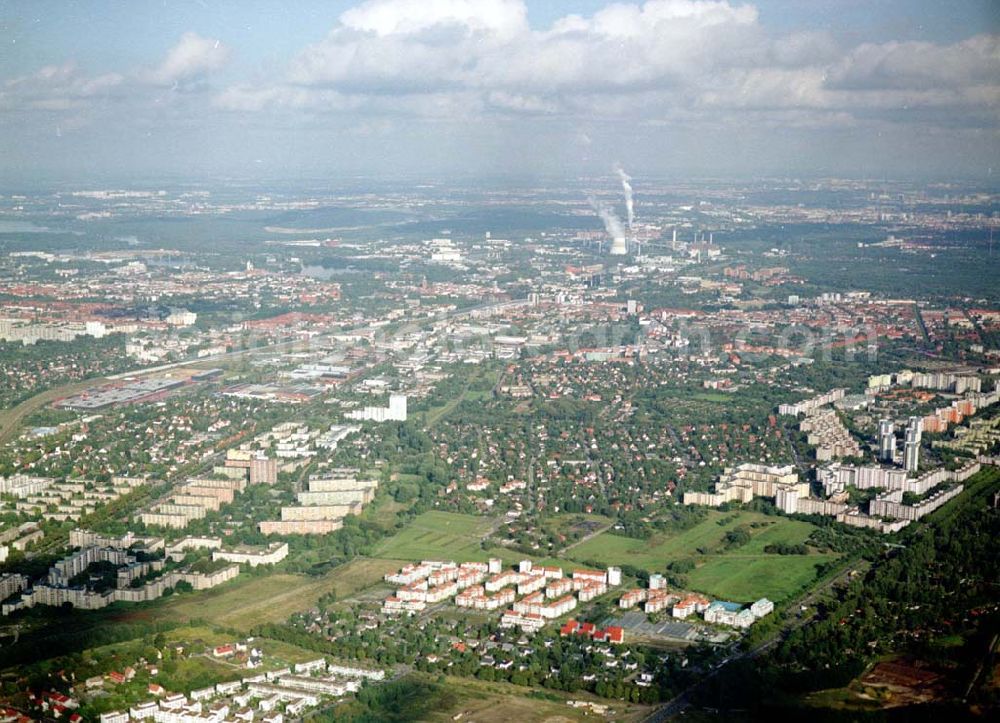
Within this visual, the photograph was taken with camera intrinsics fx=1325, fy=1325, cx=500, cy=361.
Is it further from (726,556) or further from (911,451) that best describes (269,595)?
(911,451)

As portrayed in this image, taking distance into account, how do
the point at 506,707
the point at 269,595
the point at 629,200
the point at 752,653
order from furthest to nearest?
the point at 629,200 < the point at 269,595 < the point at 752,653 < the point at 506,707

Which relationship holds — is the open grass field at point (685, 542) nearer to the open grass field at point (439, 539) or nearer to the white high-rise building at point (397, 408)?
the open grass field at point (439, 539)

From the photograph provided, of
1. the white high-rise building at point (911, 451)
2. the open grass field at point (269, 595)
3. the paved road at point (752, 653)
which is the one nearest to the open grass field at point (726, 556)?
the paved road at point (752, 653)

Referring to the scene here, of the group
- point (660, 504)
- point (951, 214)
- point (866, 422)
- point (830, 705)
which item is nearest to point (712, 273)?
point (951, 214)

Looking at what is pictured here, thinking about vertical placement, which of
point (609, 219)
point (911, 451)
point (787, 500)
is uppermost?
point (609, 219)

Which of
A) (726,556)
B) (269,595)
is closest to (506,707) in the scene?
(269,595)

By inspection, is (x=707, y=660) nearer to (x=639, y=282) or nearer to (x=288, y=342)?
(x=288, y=342)

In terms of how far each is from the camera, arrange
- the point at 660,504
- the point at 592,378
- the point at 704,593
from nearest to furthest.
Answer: the point at 704,593 < the point at 660,504 < the point at 592,378
